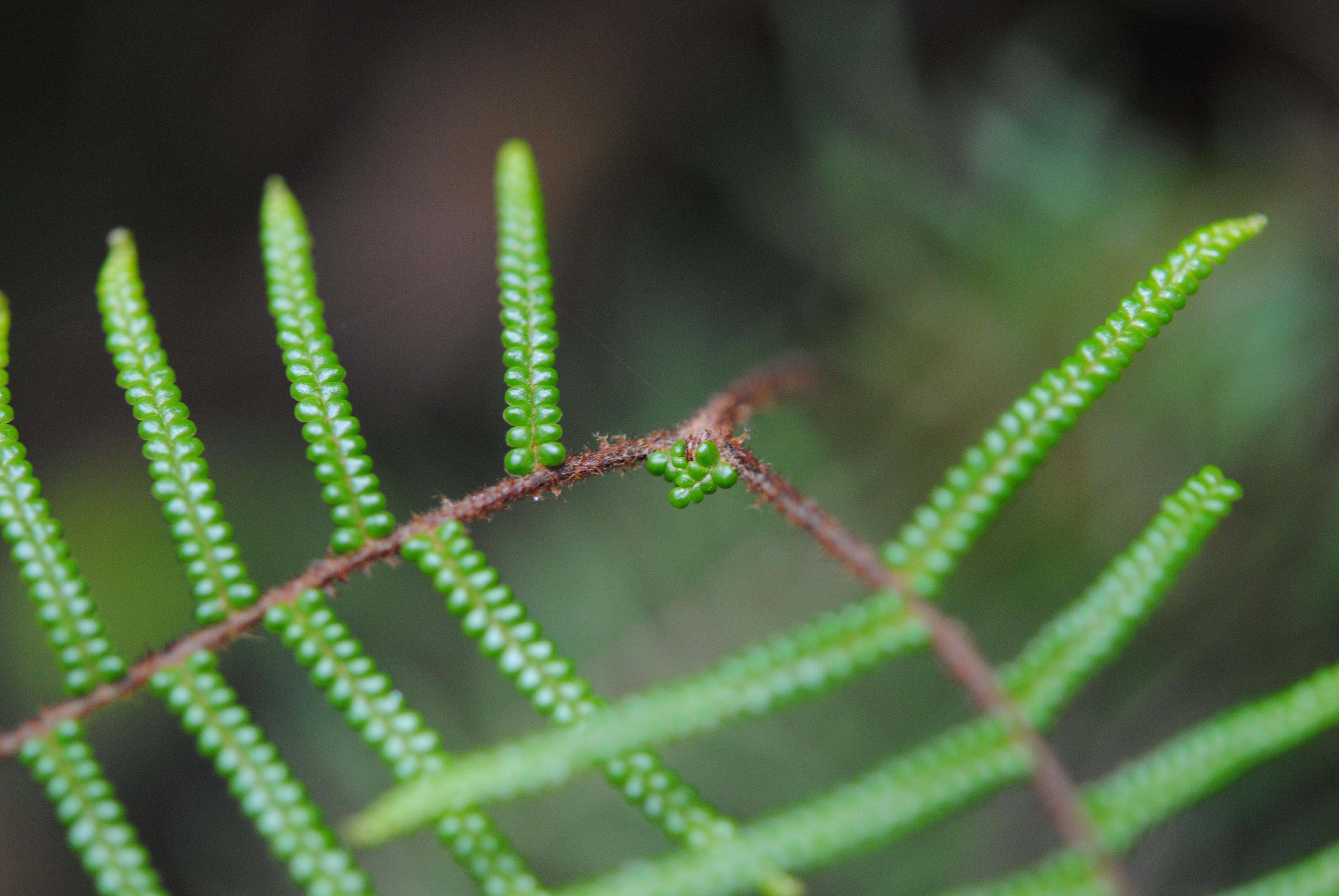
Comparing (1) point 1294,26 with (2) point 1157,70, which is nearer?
(1) point 1294,26

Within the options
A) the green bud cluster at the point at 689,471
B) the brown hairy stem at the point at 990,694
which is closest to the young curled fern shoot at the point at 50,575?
the green bud cluster at the point at 689,471

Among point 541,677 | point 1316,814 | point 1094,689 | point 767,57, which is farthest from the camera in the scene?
point 767,57

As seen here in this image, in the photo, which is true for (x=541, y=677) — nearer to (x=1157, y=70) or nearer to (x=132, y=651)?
(x=132, y=651)

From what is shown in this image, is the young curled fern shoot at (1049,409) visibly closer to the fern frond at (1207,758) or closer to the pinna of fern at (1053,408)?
the pinna of fern at (1053,408)

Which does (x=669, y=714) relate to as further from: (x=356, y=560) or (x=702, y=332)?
(x=702, y=332)

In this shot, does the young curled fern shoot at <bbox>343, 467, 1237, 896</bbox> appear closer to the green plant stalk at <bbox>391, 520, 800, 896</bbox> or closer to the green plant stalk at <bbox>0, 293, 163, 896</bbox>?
the green plant stalk at <bbox>391, 520, 800, 896</bbox>

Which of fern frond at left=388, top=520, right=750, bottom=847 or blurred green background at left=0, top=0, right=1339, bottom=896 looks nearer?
fern frond at left=388, top=520, right=750, bottom=847

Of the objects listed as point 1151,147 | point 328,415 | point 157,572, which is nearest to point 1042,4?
point 1151,147

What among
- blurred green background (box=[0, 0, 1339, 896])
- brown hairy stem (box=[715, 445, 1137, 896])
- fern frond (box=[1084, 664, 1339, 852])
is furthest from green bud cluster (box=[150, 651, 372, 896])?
blurred green background (box=[0, 0, 1339, 896])
